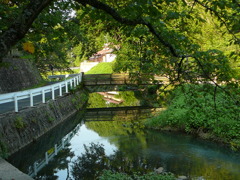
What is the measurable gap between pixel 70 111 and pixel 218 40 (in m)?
12.7

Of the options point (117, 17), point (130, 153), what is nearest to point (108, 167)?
point (130, 153)

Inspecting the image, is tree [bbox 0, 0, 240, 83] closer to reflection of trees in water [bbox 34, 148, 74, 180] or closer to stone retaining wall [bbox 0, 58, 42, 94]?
reflection of trees in water [bbox 34, 148, 74, 180]

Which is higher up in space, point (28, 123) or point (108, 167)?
point (28, 123)

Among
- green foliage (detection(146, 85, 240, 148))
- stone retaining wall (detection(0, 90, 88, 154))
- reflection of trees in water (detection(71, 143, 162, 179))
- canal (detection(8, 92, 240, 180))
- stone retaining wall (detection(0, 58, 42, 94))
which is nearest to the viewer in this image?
reflection of trees in water (detection(71, 143, 162, 179))

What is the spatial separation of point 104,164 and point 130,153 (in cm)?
154

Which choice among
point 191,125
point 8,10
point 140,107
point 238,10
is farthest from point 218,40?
point 238,10

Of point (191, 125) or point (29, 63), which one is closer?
point (191, 125)

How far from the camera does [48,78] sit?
37750 mm

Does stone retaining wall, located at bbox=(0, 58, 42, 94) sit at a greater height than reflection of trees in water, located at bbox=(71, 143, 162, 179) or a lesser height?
greater

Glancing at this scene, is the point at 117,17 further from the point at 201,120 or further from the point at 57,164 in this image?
the point at 201,120

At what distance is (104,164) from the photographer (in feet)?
33.4

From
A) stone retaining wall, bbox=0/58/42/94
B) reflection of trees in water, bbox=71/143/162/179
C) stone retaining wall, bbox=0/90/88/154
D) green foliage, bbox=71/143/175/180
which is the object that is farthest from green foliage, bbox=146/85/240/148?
stone retaining wall, bbox=0/58/42/94

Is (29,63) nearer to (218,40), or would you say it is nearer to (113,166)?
(218,40)

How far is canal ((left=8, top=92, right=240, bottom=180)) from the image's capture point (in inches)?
374
